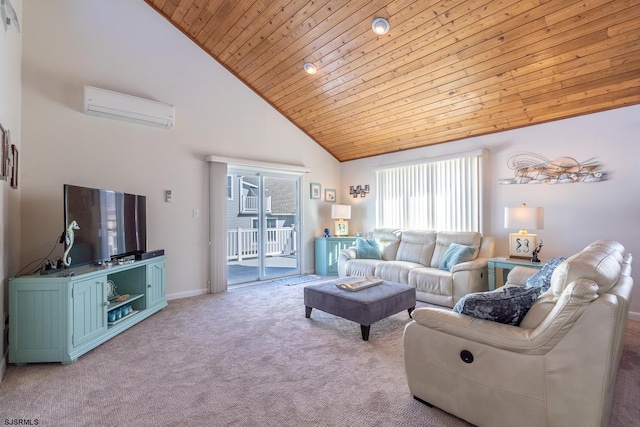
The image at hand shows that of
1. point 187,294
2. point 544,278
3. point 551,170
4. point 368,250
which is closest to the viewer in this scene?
point 544,278

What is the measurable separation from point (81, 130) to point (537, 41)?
4.89m

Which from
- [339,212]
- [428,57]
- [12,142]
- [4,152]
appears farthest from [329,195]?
[4,152]

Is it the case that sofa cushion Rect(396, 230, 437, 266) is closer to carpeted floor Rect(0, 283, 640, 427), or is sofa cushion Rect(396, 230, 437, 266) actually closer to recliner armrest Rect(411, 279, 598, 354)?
carpeted floor Rect(0, 283, 640, 427)

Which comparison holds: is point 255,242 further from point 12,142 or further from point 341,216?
point 12,142

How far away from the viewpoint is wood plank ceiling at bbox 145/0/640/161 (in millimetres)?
2795

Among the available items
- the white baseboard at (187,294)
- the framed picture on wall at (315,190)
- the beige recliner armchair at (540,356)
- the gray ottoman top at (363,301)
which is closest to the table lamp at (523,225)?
the gray ottoman top at (363,301)

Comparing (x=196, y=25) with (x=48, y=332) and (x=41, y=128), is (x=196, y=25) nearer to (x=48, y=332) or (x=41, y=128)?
(x=41, y=128)

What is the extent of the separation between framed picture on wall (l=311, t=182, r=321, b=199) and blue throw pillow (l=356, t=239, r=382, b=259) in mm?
1435

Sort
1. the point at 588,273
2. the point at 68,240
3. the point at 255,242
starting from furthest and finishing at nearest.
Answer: the point at 255,242, the point at 68,240, the point at 588,273

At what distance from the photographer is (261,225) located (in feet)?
17.5

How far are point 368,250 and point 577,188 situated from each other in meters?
2.80

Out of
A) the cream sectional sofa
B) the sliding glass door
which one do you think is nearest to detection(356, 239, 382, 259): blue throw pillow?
the cream sectional sofa

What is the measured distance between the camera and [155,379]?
88.7 inches

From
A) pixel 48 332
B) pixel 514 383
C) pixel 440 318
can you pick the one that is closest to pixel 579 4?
pixel 440 318
